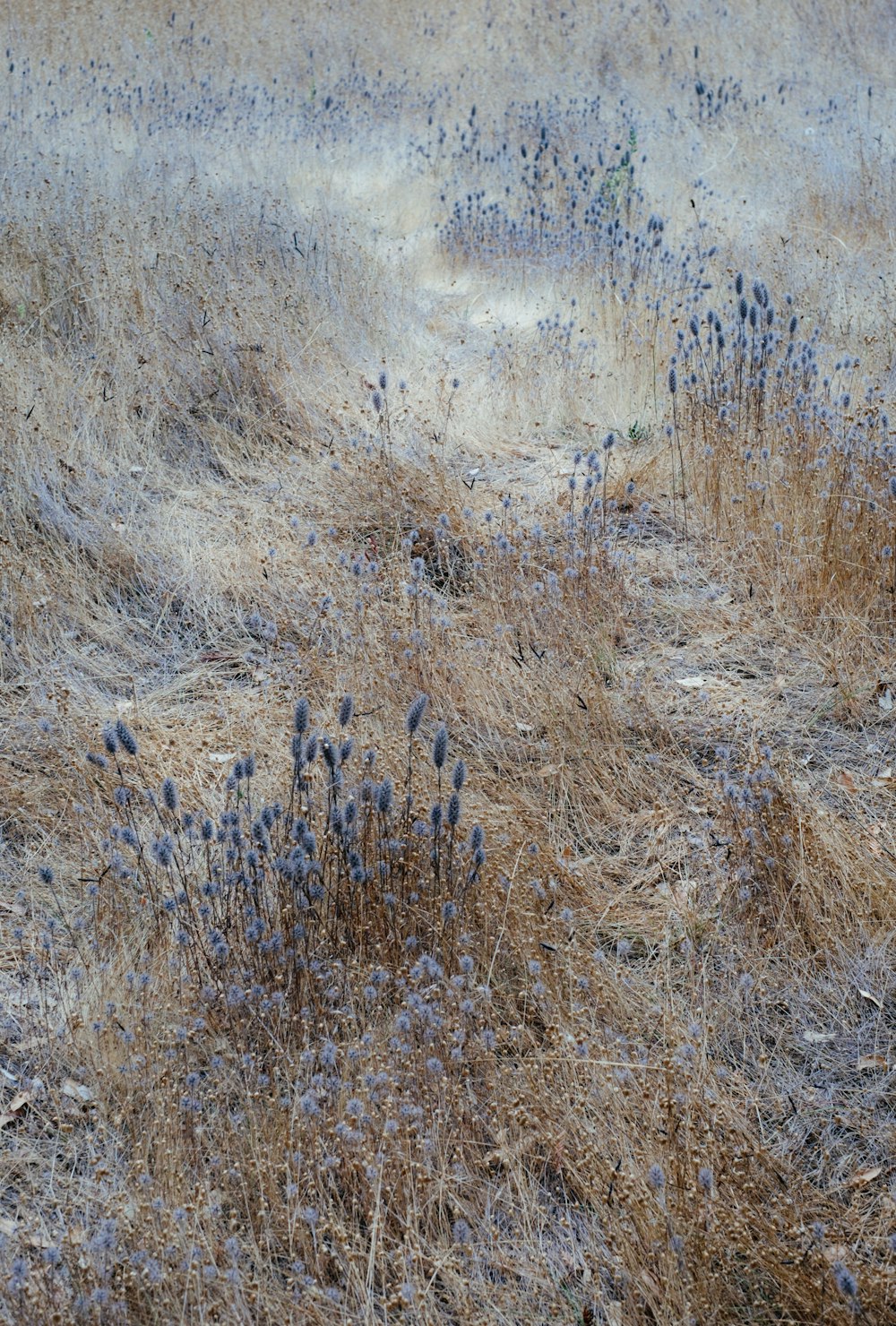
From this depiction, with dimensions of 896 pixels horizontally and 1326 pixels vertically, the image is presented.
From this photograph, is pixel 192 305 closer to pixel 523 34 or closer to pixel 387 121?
pixel 387 121

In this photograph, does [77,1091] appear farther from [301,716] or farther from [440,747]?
[440,747]

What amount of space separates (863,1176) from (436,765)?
125 centimetres

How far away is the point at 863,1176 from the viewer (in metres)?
2.08

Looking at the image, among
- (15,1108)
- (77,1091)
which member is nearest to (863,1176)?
(77,1091)

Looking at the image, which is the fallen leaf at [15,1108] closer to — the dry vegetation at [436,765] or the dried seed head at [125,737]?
the dry vegetation at [436,765]

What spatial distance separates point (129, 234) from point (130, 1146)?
6.56 metres

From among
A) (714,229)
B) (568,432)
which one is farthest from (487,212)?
(568,432)

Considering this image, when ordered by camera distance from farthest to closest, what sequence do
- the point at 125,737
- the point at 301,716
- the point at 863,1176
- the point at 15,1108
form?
the point at 125,737 → the point at 301,716 → the point at 15,1108 → the point at 863,1176

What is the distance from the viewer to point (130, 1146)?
2.16 meters

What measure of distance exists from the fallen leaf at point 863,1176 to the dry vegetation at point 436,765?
0.03 m

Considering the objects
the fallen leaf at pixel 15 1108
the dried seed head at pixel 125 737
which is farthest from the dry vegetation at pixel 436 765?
the dried seed head at pixel 125 737

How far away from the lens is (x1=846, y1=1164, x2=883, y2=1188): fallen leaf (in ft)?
6.59

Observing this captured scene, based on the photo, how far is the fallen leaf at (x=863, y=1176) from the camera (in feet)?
6.59

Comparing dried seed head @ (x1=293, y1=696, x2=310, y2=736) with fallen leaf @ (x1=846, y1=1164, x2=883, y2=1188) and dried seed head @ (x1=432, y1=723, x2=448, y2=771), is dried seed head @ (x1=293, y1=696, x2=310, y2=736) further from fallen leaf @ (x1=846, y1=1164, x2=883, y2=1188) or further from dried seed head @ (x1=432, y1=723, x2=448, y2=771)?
fallen leaf @ (x1=846, y1=1164, x2=883, y2=1188)
